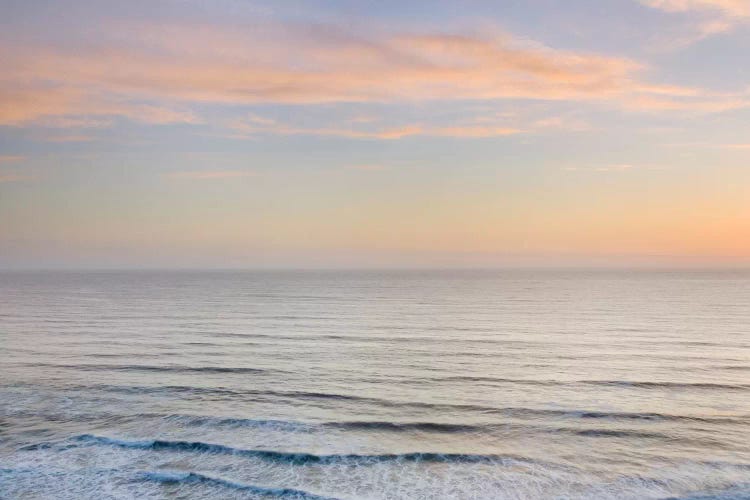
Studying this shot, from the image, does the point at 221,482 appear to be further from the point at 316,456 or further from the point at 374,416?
the point at 374,416

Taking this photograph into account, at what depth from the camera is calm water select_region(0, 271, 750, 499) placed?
17.4 metres

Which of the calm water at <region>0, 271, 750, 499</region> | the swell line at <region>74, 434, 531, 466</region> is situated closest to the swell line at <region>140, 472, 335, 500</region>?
the calm water at <region>0, 271, 750, 499</region>

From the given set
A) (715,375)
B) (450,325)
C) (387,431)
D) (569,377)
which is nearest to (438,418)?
(387,431)

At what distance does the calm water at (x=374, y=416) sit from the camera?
1741 cm

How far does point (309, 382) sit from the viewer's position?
29781 mm

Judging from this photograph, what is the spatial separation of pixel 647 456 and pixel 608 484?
9.99 feet

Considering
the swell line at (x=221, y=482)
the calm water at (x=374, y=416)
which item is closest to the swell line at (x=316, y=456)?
the calm water at (x=374, y=416)

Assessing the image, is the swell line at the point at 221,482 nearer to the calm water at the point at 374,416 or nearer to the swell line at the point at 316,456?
the calm water at the point at 374,416


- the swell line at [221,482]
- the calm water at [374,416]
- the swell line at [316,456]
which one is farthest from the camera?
the swell line at [316,456]

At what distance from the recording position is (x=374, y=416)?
23.7 m

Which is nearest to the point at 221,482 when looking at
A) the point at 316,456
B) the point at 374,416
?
the point at 316,456

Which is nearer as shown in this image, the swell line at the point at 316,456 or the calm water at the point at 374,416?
the calm water at the point at 374,416

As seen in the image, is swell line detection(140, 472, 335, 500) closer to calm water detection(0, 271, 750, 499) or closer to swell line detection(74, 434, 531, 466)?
calm water detection(0, 271, 750, 499)

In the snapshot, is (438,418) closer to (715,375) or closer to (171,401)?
(171,401)
